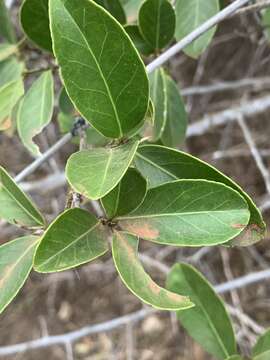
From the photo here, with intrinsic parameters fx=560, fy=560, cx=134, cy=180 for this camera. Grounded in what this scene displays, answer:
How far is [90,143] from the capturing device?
1.03 meters

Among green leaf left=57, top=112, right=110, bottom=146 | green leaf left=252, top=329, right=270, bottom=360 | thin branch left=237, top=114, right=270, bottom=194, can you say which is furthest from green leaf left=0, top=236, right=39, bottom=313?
thin branch left=237, top=114, right=270, bottom=194

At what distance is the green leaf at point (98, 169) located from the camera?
1.99 feet

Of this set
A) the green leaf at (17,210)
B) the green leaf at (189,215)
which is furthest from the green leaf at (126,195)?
the green leaf at (17,210)

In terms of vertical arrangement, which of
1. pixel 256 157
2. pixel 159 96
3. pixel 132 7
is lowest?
pixel 256 157

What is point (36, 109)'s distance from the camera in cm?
100

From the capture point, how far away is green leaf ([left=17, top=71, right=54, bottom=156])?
3.21 feet

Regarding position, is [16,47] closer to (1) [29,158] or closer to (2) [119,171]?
(2) [119,171]

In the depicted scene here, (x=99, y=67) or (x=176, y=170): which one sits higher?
(x=99, y=67)

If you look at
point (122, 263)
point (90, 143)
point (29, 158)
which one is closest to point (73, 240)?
point (122, 263)

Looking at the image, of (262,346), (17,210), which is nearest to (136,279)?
(17,210)

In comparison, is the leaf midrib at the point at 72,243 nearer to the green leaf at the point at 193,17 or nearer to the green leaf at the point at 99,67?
the green leaf at the point at 99,67

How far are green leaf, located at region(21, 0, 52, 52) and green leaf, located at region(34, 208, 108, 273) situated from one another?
1.28ft

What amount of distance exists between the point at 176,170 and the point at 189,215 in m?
0.08

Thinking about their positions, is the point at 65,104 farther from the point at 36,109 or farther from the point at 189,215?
the point at 189,215
